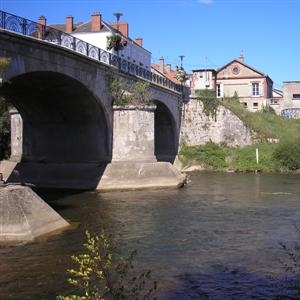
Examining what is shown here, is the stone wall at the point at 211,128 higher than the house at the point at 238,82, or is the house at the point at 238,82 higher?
the house at the point at 238,82

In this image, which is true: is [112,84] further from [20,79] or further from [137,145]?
[20,79]

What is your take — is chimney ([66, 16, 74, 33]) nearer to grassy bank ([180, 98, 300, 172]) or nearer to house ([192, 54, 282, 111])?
grassy bank ([180, 98, 300, 172])

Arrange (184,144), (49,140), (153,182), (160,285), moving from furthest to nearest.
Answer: (184,144), (49,140), (153,182), (160,285)

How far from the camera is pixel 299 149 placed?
45.7 meters

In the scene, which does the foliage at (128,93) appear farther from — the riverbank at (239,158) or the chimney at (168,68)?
the chimney at (168,68)

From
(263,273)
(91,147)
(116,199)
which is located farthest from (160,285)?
(91,147)

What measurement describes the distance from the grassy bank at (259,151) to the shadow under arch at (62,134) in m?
17.7

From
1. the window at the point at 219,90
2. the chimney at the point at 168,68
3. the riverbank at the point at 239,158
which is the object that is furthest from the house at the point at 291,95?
the riverbank at the point at 239,158

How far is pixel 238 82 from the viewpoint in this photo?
73000 mm

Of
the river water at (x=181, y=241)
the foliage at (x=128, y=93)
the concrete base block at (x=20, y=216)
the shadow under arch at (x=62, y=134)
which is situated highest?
the foliage at (x=128, y=93)

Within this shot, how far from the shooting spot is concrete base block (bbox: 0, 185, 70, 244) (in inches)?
654

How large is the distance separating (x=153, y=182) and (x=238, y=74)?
4352 centimetres

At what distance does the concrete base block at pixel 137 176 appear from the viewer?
32.5 meters

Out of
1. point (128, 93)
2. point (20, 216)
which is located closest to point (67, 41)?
point (128, 93)
